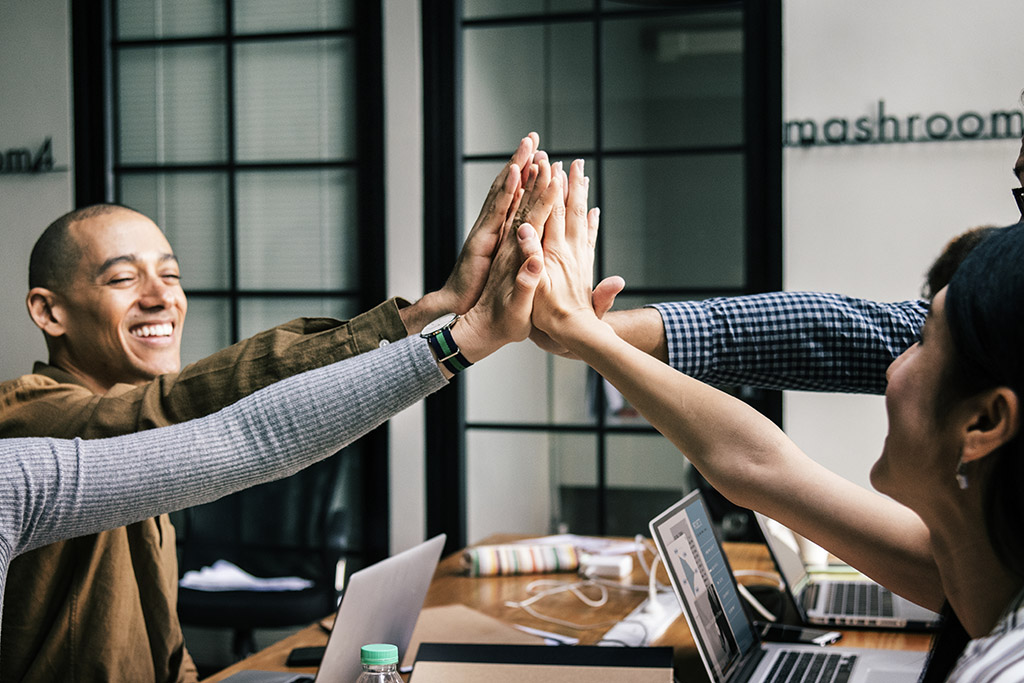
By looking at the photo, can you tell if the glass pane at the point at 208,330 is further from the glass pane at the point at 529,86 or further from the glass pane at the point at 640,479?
the glass pane at the point at 640,479

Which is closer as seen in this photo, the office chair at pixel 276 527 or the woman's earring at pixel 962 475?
the woman's earring at pixel 962 475

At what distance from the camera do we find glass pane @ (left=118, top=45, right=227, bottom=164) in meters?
4.10

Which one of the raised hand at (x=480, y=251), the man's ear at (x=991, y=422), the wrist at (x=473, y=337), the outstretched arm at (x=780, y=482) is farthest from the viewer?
the raised hand at (x=480, y=251)

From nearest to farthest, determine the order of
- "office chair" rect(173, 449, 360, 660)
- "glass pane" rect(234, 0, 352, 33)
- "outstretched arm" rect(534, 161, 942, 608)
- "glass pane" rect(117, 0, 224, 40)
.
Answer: "outstretched arm" rect(534, 161, 942, 608), "office chair" rect(173, 449, 360, 660), "glass pane" rect(234, 0, 352, 33), "glass pane" rect(117, 0, 224, 40)

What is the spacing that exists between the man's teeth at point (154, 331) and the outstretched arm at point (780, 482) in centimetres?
99

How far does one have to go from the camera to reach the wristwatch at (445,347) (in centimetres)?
135

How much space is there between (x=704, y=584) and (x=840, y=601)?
628 mm

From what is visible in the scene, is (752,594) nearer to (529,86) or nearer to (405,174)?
(405,174)

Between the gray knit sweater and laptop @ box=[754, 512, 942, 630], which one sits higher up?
the gray knit sweater

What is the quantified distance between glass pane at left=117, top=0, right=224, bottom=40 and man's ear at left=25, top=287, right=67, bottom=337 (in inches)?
98.9

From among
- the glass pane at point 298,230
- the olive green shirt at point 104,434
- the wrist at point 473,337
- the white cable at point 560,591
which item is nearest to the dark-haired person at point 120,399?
the olive green shirt at point 104,434

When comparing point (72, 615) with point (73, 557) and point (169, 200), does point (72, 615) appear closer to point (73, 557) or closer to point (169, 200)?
point (73, 557)

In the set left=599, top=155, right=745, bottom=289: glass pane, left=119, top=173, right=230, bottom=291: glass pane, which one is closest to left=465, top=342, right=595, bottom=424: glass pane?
left=599, top=155, right=745, bottom=289: glass pane

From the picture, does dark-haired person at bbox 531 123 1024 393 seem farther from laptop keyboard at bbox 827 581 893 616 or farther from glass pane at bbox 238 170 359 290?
glass pane at bbox 238 170 359 290
